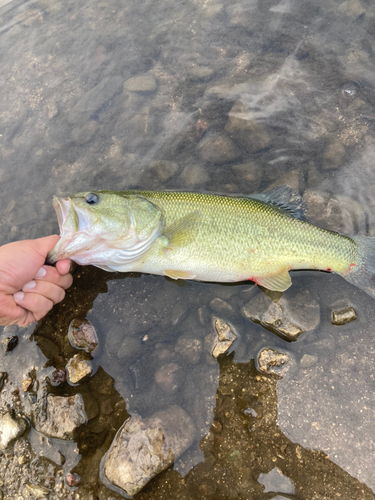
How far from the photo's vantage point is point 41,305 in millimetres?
3689

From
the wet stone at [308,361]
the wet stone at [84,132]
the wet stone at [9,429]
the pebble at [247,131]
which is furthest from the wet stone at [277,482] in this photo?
the wet stone at [84,132]

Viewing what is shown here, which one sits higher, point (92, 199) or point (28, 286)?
point (92, 199)

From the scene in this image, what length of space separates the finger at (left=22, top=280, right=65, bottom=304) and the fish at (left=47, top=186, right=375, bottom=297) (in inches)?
20.8

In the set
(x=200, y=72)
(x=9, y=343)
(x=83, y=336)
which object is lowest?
(x=83, y=336)

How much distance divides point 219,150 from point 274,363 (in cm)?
301

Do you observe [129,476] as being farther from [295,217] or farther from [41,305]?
[295,217]

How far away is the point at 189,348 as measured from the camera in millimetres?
3857

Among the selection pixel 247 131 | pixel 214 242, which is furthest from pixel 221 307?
pixel 247 131

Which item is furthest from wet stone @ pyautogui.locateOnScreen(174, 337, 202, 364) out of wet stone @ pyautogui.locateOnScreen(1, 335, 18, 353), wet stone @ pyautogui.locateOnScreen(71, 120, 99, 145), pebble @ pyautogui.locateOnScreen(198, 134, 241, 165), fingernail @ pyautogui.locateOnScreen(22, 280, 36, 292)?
wet stone @ pyautogui.locateOnScreen(71, 120, 99, 145)

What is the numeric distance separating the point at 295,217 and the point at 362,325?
1.56 metres

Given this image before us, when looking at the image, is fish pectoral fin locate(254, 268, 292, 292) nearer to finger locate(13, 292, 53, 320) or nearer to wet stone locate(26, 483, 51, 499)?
finger locate(13, 292, 53, 320)

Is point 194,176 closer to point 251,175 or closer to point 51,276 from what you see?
point 251,175

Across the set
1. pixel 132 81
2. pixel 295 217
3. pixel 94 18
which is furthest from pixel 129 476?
pixel 94 18

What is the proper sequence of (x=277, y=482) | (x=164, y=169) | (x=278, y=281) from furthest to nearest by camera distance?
(x=164, y=169)
(x=278, y=281)
(x=277, y=482)
